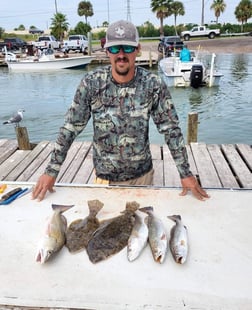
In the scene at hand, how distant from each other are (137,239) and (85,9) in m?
80.3

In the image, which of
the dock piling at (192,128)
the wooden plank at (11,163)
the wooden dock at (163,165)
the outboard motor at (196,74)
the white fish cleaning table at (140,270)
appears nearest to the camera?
the white fish cleaning table at (140,270)

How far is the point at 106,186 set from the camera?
241cm

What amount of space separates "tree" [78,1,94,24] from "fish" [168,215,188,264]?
261 ft

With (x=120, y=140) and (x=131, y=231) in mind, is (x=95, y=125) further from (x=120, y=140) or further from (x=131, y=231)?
(x=131, y=231)

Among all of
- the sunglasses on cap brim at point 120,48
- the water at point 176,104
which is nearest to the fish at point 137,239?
the sunglasses on cap brim at point 120,48

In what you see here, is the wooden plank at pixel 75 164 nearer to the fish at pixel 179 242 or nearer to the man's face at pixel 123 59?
the man's face at pixel 123 59

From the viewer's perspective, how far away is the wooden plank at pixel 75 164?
512cm

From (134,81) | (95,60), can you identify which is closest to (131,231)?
(134,81)

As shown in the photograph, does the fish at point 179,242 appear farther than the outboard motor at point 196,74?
No

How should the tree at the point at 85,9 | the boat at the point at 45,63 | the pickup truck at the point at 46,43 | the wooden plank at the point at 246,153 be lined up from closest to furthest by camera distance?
the wooden plank at the point at 246,153, the boat at the point at 45,63, the pickup truck at the point at 46,43, the tree at the point at 85,9

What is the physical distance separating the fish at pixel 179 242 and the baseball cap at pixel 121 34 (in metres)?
1.22

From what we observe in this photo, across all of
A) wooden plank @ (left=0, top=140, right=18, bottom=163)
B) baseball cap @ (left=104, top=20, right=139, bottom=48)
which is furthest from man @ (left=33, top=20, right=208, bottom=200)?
wooden plank @ (left=0, top=140, right=18, bottom=163)

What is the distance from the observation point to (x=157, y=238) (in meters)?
1.73

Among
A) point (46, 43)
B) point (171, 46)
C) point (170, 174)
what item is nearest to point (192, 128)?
point (170, 174)
